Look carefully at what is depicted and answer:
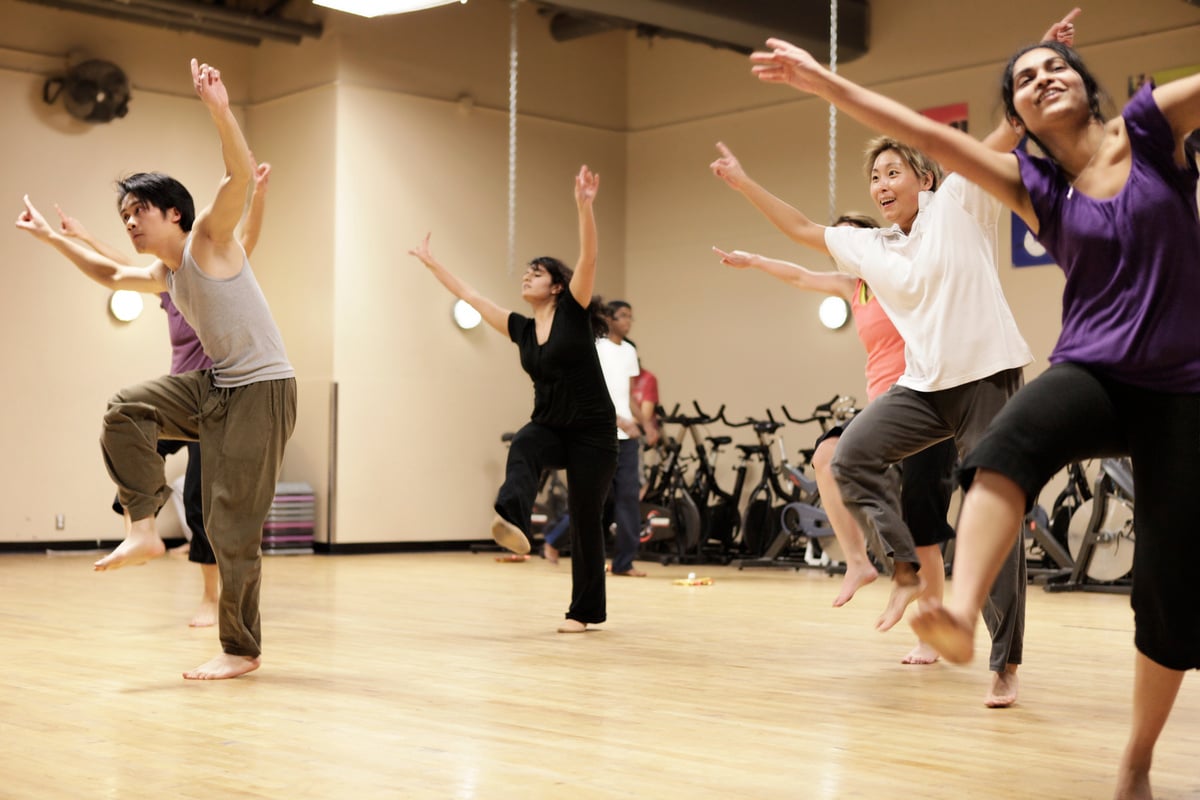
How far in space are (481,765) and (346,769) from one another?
0.91ft

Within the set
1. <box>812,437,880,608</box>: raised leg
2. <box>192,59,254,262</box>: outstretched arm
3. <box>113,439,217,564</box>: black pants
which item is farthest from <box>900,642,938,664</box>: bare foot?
<box>113,439,217,564</box>: black pants

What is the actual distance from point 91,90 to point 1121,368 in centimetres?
897

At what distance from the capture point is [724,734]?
3.33m

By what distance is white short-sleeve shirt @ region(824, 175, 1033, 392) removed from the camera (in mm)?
3727

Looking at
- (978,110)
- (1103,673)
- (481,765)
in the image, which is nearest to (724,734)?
(481,765)

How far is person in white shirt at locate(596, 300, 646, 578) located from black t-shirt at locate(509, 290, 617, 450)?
118 inches

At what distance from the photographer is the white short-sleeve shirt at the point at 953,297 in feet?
12.2

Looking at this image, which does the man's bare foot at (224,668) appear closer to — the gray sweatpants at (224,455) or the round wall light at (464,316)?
the gray sweatpants at (224,455)

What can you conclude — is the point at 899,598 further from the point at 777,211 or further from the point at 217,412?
the point at 217,412

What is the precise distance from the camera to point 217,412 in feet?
13.5

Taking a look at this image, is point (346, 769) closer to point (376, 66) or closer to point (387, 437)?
point (387, 437)

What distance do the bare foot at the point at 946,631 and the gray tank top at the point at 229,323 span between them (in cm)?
238

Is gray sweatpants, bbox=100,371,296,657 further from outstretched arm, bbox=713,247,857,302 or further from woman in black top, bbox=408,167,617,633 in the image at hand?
outstretched arm, bbox=713,247,857,302

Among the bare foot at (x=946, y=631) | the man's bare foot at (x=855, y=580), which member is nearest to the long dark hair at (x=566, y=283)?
the man's bare foot at (x=855, y=580)
